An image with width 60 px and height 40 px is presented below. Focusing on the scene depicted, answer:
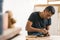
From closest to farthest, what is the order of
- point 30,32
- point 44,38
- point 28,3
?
point 44,38 < point 30,32 < point 28,3

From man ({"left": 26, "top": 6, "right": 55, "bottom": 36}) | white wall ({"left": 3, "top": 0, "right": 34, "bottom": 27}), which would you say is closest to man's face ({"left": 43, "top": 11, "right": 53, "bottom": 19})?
man ({"left": 26, "top": 6, "right": 55, "bottom": 36})

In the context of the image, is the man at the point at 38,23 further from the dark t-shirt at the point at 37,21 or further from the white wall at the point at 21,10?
the white wall at the point at 21,10

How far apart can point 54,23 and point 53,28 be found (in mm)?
97

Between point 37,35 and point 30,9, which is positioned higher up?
point 30,9

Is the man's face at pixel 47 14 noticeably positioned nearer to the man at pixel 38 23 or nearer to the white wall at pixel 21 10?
the man at pixel 38 23

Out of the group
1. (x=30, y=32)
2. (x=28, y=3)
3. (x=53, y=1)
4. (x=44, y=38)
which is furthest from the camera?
(x=53, y=1)

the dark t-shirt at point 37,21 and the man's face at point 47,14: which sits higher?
the man's face at point 47,14

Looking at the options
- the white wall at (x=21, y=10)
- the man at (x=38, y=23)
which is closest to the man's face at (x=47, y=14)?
the man at (x=38, y=23)

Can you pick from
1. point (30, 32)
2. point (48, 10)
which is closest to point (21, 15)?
point (30, 32)

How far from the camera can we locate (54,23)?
261cm

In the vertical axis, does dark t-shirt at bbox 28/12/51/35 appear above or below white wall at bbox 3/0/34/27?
below

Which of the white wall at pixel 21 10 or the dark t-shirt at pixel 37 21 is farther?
the white wall at pixel 21 10

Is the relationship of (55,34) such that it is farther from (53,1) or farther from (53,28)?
(53,1)

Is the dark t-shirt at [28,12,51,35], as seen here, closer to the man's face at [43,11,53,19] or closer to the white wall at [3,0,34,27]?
the man's face at [43,11,53,19]
